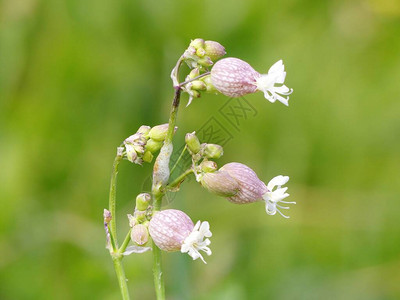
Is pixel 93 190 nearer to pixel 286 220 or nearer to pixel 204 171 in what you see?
pixel 286 220

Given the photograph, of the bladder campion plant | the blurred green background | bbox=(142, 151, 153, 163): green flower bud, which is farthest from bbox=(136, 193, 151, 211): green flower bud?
the blurred green background

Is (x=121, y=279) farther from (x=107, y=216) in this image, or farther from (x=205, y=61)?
(x=205, y=61)

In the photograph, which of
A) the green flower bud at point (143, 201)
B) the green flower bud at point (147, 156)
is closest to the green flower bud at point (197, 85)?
the green flower bud at point (147, 156)

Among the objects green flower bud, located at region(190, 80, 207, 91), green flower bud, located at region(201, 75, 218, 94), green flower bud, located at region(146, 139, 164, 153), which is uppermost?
green flower bud, located at region(201, 75, 218, 94)

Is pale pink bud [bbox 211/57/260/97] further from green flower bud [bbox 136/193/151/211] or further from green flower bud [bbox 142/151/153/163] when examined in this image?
green flower bud [bbox 136/193/151/211]

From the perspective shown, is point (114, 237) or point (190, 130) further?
A: point (190, 130)

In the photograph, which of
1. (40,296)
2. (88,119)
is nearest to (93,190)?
(88,119)

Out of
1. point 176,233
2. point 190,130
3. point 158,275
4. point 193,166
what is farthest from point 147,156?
point 190,130
